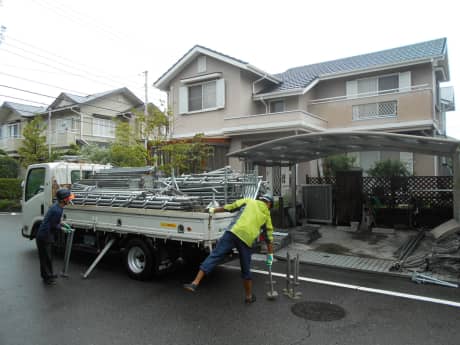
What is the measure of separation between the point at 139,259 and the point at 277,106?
40.0 ft

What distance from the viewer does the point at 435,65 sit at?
1425cm

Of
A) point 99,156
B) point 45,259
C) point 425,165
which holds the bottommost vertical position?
point 45,259

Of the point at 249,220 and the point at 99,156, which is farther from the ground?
the point at 99,156

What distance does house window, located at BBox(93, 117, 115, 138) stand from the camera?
1105 inches

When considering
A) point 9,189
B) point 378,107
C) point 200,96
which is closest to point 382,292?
point 378,107

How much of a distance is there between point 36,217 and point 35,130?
1633cm

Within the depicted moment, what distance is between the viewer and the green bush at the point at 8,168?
2380 centimetres

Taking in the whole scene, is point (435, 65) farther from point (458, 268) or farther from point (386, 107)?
point (458, 268)

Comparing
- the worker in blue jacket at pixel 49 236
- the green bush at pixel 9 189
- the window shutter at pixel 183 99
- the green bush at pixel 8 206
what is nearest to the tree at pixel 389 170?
the worker in blue jacket at pixel 49 236

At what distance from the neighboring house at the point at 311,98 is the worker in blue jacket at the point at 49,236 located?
8554 millimetres

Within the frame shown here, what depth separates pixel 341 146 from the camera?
Answer: 30.7ft

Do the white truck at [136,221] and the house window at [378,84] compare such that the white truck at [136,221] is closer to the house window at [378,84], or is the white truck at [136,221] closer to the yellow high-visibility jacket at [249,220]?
the yellow high-visibility jacket at [249,220]

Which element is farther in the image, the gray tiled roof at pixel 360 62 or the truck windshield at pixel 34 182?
the gray tiled roof at pixel 360 62

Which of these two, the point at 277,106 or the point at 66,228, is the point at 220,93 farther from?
the point at 66,228
